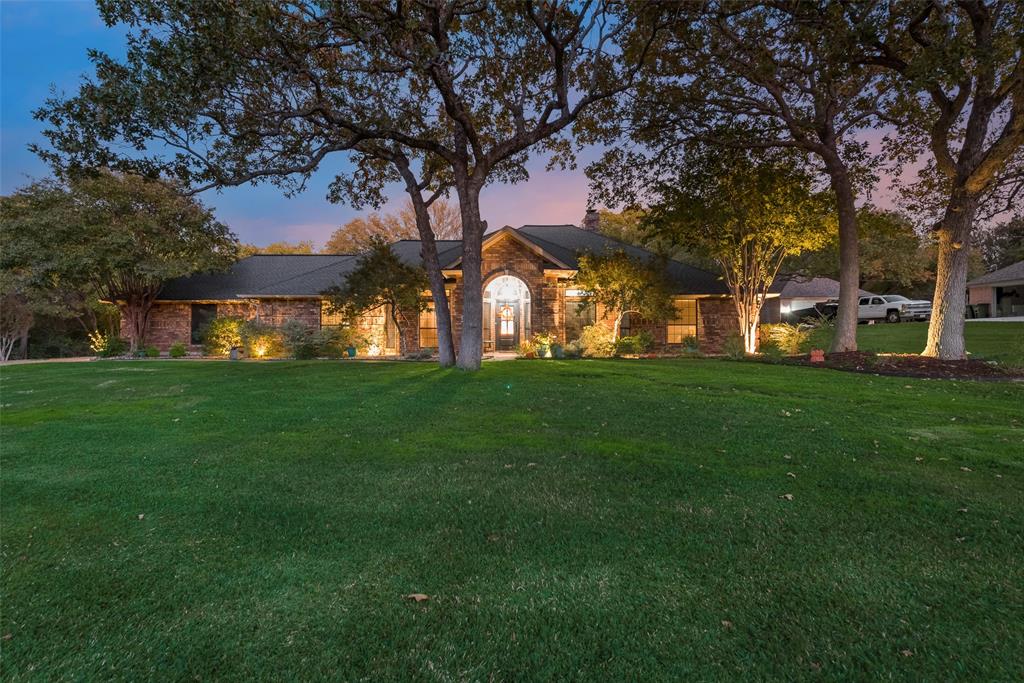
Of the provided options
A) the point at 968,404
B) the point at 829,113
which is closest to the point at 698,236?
the point at 829,113

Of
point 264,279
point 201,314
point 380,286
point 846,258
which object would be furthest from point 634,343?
point 201,314

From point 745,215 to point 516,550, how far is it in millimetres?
16120

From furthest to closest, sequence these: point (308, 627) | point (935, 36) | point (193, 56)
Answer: point (935, 36) → point (193, 56) → point (308, 627)

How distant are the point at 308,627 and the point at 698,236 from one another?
17.7 m

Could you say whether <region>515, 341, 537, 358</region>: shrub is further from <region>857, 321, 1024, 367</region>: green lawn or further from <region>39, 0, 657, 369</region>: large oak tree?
<region>857, 321, 1024, 367</region>: green lawn

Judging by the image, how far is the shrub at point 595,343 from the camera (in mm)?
16984

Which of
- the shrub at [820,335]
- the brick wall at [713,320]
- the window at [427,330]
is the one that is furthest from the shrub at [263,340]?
the shrub at [820,335]

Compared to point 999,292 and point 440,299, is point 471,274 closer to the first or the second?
point 440,299

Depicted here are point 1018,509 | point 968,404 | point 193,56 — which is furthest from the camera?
point 193,56

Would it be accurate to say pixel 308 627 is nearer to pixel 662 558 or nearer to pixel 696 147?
pixel 662 558

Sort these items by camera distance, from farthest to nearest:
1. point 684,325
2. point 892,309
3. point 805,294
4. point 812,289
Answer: point 812,289, point 805,294, point 892,309, point 684,325

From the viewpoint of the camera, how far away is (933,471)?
4.16 metres

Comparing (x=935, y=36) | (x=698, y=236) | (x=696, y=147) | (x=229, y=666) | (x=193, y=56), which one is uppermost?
(x=935, y=36)

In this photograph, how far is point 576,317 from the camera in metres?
19.2
